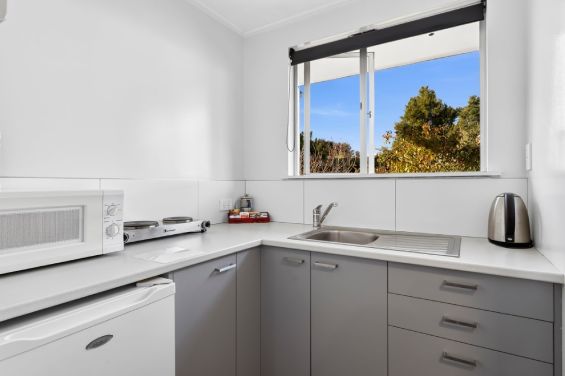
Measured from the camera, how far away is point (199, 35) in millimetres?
2166

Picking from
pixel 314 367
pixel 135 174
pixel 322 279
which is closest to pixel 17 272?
pixel 135 174

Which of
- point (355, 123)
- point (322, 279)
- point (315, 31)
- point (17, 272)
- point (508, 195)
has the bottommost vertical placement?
point (322, 279)

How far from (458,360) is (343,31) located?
6.66 ft

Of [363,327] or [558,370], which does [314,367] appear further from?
[558,370]

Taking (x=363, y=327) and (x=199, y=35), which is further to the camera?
(x=199, y=35)

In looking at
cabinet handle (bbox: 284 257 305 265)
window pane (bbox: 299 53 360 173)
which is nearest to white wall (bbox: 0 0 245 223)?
window pane (bbox: 299 53 360 173)

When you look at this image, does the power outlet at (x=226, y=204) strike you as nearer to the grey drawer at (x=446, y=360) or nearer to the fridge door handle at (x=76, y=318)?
the fridge door handle at (x=76, y=318)

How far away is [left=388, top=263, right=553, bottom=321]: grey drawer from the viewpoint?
1.07 meters

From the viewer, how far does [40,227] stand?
3.45 ft

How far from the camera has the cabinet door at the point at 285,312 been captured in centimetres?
155

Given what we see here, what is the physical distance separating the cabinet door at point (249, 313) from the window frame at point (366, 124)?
897mm

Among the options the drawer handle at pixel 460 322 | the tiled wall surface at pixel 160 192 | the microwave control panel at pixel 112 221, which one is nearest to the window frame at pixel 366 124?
the tiled wall surface at pixel 160 192

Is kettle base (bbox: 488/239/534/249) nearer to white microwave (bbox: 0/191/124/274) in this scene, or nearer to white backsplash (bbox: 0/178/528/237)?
white backsplash (bbox: 0/178/528/237)

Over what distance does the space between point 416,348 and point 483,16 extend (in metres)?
1.81
